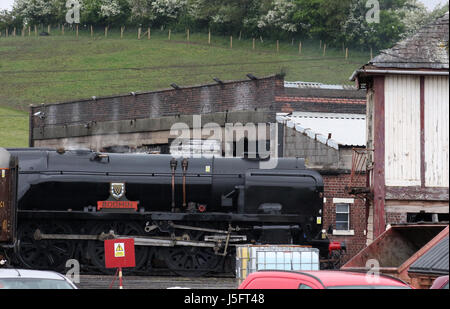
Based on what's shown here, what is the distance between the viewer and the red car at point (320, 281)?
8500 millimetres

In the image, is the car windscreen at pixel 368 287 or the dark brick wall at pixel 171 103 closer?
the car windscreen at pixel 368 287

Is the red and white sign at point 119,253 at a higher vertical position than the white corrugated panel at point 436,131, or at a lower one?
lower

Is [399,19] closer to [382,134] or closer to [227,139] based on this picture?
[227,139]

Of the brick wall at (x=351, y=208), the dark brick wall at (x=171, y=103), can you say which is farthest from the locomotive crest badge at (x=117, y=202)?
the dark brick wall at (x=171, y=103)

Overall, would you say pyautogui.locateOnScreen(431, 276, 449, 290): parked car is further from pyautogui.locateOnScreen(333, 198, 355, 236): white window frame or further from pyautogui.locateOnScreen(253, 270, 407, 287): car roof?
pyautogui.locateOnScreen(333, 198, 355, 236): white window frame

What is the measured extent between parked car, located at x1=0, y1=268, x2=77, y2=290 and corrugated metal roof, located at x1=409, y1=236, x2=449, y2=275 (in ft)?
14.9

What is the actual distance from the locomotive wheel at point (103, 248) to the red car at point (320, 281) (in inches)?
497

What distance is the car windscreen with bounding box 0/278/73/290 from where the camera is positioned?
912 cm

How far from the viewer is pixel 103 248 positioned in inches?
863

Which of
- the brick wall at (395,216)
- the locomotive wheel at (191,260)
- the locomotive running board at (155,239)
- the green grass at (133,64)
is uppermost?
the green grass at (133,64)

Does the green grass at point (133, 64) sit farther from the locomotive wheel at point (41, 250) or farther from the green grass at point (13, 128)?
the locomotive wheel at point (41, 250)

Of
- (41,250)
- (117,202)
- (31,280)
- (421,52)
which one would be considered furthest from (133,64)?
(31,280)

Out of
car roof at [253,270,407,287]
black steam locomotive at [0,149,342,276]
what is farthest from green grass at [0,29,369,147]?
car roof at [253,270,407,287]
